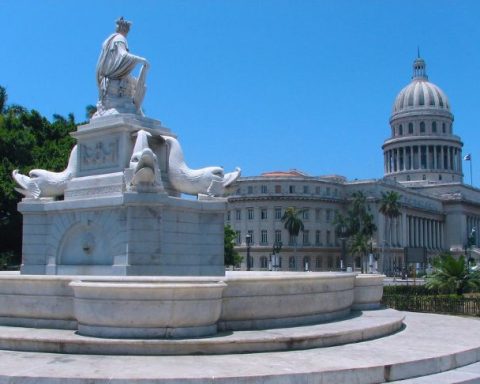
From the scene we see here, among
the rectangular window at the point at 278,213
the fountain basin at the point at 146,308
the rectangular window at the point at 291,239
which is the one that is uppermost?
the rectangular window at the point at 278,213

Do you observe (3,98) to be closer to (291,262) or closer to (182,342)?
(182,342)

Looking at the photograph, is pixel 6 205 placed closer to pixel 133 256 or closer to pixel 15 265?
pixel 15 265

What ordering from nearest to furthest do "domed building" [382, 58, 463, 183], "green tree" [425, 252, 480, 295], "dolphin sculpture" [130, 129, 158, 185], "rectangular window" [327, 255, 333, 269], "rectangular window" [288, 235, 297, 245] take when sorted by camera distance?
"dolphin sculpture" [130, 129, 158, 185] → "green tree" [425, 252, 480, 295] → "rectangular window" [288, 235, 297, 245] → "rectangular window" [327, 255, 333, 269] → "domed building" [382, 58, 463, 183]

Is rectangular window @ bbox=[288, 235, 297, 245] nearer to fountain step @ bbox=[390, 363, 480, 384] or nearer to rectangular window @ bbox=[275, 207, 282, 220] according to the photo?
rectangular window @ bbox=[275, 207, 282, 220]

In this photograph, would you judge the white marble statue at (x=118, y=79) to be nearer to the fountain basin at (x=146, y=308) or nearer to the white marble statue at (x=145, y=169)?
the white marble statue at (x=145, y=169)

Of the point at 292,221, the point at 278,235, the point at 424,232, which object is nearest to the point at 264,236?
the point at 278,235

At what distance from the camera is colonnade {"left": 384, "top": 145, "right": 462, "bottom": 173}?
14275 cm

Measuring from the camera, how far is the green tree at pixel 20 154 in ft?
112

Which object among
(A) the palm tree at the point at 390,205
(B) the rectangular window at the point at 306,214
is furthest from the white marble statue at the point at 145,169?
(A) the palm tree at the point at 390,205

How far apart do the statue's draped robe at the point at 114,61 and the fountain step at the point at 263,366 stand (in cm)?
906

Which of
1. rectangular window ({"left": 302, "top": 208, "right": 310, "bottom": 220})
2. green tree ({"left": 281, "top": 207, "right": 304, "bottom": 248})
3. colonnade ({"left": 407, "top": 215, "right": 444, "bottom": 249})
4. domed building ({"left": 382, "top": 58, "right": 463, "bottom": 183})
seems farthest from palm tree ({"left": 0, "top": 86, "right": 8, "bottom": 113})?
domed building ({"left": 382, "top": 58, "right": 463, "bottom": 183})

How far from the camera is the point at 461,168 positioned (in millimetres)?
149250

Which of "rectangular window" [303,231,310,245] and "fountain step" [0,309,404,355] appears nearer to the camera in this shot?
"fountain step" [0,309,404,355]

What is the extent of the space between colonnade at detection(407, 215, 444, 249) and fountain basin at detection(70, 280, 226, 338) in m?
121
